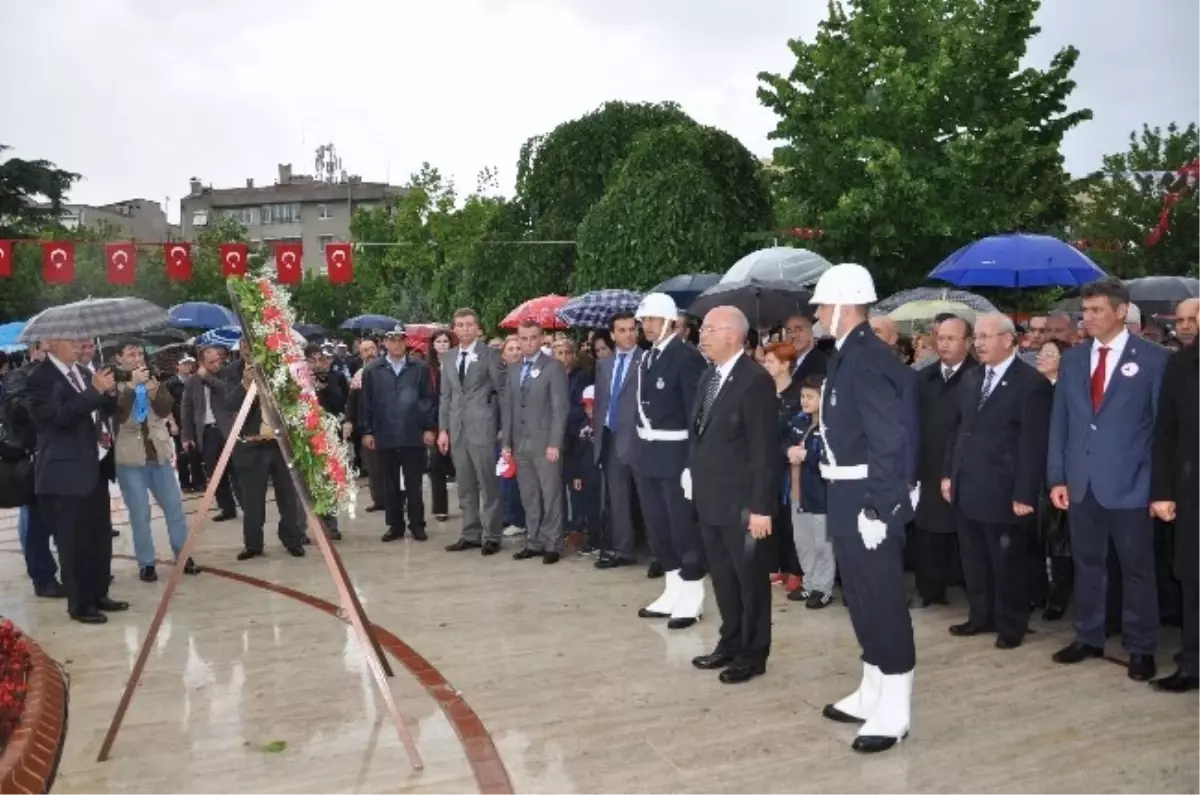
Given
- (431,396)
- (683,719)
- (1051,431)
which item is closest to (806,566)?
(1051,431)

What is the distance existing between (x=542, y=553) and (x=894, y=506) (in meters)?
5.08

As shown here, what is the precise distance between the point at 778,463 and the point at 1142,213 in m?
23.5

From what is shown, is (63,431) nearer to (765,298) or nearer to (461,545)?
(461,545)

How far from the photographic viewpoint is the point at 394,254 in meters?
46.5

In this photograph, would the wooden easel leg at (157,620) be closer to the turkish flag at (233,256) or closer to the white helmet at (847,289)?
the white helmet at (847,289)

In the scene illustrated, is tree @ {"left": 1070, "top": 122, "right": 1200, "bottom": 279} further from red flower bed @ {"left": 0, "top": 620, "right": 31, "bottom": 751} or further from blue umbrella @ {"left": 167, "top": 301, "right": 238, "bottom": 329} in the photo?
red flower bed @ {"left": 0, "top": 620, "right": 31, "bottom": 751}

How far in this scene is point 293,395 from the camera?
17.6 feet

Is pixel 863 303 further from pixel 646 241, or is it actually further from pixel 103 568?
pixel 646 241

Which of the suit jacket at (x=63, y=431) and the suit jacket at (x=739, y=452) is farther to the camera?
the suit jacket at (x=63, y=431)

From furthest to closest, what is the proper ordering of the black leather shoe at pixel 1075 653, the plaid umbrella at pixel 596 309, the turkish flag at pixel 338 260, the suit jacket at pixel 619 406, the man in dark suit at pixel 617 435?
the turkish flag at pixel 338 260, the plaid umbrella at pixel 596 309, the man in dark suit at pixel 617 435, the suit jacket at pixel 619 406, the black leather shoe at pixel 1075 653

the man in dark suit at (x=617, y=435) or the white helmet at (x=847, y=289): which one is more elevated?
the white helmet at (x=847, y=289)

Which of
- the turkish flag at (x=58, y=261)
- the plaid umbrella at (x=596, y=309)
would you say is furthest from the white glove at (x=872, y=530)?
the turkish flag at (x=58, y=261)

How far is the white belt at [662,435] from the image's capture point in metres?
7.23

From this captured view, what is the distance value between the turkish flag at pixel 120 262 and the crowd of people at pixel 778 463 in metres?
10.6
